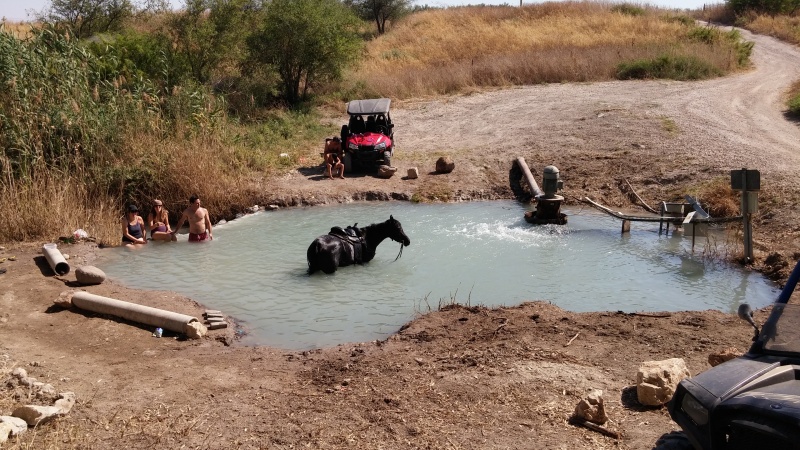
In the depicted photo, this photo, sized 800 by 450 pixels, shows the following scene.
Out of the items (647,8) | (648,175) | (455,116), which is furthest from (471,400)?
(647,8)

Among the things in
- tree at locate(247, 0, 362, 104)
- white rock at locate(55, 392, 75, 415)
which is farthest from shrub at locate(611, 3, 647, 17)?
white rock at locate(55, 392, 75, 415)

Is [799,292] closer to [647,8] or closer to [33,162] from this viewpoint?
[33,162]

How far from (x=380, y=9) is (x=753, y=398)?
4871 cm

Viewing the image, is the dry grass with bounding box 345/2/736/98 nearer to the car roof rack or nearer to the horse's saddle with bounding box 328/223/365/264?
the car roof rack

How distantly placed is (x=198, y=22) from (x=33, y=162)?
11486 millimetres

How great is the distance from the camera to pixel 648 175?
1723 cm

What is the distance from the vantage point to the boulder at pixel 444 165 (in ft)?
59.6

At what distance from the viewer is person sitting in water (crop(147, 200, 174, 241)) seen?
1401 centimetres

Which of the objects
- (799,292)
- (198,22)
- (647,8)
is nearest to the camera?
(799,292)

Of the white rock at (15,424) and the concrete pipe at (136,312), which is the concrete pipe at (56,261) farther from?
the white rock at (15,424)

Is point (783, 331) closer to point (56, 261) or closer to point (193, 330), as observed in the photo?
point (193, 330)

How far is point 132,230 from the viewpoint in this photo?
44.8 feet

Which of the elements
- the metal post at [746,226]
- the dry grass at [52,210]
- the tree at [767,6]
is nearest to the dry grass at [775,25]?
the tree at [767,6]

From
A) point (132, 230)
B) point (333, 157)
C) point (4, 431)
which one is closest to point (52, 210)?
point (132, 230)
